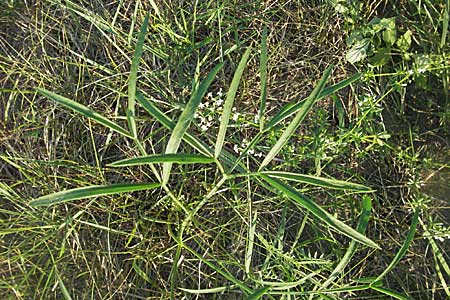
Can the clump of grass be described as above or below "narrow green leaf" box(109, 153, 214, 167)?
below

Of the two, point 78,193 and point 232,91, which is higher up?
point 232,91

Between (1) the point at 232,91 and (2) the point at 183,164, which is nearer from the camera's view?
(1) the point at 232,91

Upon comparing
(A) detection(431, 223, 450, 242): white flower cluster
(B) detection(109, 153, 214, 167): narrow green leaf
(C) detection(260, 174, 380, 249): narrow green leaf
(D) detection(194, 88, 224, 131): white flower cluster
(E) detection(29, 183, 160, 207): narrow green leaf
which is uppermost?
(B) detection(109, 153, 214, 167): narrow green leaf

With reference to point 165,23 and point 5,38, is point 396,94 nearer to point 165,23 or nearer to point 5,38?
point 165,23

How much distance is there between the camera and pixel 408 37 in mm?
1382

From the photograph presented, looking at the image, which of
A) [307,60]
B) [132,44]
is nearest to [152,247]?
[132,44]

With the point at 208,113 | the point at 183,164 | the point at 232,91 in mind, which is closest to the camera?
the point at 232,91

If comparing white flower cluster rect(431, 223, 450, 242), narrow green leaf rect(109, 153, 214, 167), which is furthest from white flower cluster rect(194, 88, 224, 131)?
white flower cluster rect(431, 223, 450, 242)

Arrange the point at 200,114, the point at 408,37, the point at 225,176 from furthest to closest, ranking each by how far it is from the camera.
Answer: the point at 408,37 → the point at 200,114 → the point at 225,176

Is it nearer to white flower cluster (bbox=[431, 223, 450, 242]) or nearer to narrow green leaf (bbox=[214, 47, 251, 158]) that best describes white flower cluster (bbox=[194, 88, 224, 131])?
narrow green leaf (bbox=[214, 47, 251, 158])

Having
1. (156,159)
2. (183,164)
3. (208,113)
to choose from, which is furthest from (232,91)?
(183,164)

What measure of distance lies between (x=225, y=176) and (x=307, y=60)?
635mm

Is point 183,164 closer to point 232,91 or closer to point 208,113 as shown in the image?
point 208,113

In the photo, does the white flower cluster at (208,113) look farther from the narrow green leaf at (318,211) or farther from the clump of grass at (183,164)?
the narrow green leaf at (318,211)
